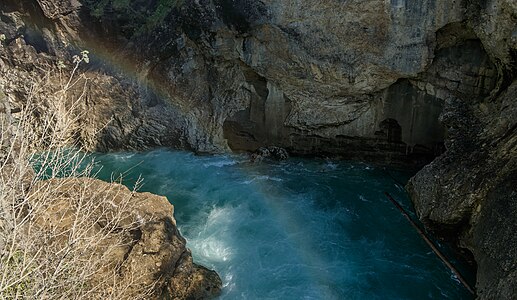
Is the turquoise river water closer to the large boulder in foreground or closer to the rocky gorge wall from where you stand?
the large boulder in foreground

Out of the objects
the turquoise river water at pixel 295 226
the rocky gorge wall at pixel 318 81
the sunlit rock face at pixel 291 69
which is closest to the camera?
the turquoise river water at pixel 295 226

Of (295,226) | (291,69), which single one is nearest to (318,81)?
(291,69)

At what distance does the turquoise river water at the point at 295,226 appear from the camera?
12.3 metres

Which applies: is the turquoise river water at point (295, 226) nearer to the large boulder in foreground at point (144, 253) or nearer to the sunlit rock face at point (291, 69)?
the large boulder in foreground at point (144, 253)

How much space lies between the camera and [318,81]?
58.6ft

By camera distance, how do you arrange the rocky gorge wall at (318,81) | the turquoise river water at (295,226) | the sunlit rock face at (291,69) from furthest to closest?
the sunlit rock face at (291,69) → the rocky gorge wall at (318,81) → the turquoise river water at (295,226)

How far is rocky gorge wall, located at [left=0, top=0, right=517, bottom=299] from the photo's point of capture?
1245 cm

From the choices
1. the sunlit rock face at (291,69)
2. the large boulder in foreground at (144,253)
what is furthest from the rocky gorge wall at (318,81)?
the large boulder in foreground at (144,253)

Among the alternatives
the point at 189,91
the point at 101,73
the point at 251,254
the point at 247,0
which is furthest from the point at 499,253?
the point at 101,73

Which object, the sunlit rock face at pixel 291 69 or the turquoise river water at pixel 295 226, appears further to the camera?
the sunlit rock face at pixel 291 69

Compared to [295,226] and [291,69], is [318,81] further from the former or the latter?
[295,226]

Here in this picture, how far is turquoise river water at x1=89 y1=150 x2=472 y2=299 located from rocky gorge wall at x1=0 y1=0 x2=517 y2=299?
4.12ft

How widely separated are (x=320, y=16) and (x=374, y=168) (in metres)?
6.63

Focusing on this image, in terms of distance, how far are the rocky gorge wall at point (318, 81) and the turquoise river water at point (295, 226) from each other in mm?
1257
